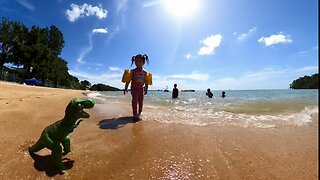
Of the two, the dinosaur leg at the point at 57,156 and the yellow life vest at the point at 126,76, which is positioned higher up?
the yellow life vest at the point at 126,76

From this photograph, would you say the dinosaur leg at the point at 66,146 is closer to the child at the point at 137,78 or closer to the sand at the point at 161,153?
the sand at the point at 161,153

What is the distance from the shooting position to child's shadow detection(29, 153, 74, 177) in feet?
8.43

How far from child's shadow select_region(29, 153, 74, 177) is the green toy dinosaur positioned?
6 centimetres

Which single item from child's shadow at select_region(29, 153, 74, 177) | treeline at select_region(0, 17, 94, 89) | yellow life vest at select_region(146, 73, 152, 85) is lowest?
child's shadow at select_region(29, 153, 74, 177)

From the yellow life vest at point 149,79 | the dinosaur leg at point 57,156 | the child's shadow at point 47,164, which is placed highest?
the yellow life vest at point 149,79

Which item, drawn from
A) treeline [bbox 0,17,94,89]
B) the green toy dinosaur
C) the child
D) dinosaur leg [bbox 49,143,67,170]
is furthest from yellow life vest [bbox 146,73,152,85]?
treeline [bbox 0,17,94,89]

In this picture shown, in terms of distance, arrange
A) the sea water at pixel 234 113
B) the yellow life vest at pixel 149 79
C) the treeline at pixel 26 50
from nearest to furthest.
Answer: the sea water at pixel 234 113 → the yellow life vest at pixel 149 79 → the treeline at pixel 26 50

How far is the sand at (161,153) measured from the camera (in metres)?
2.62

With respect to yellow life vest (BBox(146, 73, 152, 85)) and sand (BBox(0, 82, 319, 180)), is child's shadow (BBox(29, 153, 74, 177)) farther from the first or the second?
yellow life vest (BBox(146, 73, 152, 85))

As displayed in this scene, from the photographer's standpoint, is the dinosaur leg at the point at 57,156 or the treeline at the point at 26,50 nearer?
the dinosaur leg at the point at 57,156

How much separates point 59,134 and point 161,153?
1.21 meters

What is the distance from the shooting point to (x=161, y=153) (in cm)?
319

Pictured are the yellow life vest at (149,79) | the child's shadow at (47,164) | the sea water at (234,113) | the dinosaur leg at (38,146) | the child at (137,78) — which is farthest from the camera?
the yellow life vest at (149,79)

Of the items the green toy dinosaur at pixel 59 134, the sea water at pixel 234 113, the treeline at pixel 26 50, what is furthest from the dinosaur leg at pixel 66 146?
the treeline at pixel 26 50
